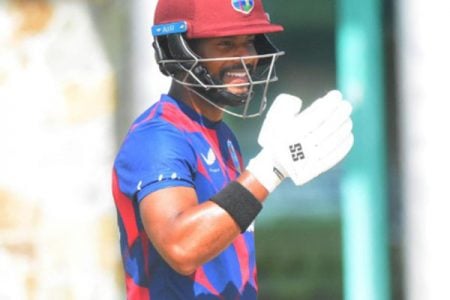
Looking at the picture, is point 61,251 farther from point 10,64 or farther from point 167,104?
point 167,104

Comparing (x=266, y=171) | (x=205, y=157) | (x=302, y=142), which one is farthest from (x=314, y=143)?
(x=205, y=157)

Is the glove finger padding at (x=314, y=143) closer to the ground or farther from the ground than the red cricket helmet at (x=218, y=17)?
closer to the ground

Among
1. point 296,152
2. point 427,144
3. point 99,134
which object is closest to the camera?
point 296,152

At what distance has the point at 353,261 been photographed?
4.98 meters

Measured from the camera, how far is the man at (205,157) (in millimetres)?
2789

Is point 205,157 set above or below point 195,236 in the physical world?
above

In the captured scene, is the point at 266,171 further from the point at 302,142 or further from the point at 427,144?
the point at 427,144

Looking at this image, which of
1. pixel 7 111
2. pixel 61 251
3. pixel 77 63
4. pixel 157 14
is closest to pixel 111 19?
pixel 77 63

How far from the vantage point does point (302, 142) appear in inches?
114

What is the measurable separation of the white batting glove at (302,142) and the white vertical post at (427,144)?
1.81 metres

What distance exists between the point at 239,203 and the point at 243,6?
502mm

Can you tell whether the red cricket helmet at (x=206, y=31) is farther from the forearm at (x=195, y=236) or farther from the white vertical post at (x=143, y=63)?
the white vertical post at (x=143, y=63)

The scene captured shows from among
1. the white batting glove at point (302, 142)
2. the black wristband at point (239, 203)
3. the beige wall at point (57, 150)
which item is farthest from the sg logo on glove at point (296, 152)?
the beige wall at point (57, 150)

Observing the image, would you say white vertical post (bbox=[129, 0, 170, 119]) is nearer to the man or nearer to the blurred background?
the blurred background
